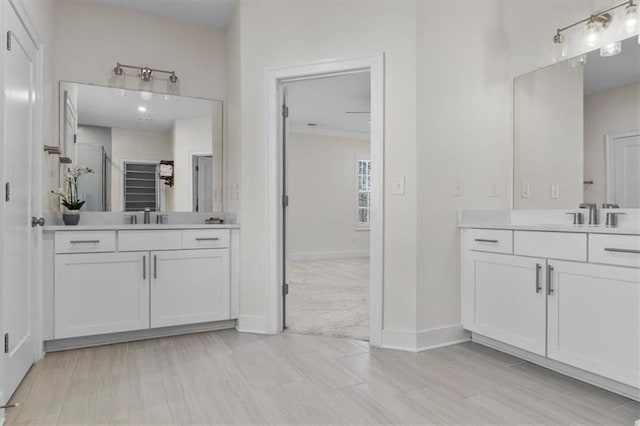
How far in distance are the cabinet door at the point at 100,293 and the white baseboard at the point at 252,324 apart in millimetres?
683

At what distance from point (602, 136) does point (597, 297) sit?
1.10 meters

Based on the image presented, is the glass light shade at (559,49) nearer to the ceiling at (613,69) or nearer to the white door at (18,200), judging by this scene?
the ceiling at (613,69)

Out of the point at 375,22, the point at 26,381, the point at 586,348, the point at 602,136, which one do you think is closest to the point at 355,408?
the point at 586,348

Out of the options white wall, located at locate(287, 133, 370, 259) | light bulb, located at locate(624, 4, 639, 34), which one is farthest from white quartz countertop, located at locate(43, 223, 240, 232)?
white wall, located at locate(287, 133, 370, 259)

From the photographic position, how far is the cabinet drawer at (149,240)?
9.23ft

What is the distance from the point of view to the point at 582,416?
1780mm

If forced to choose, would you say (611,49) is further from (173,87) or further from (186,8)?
(173,87)

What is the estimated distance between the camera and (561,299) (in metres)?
2.15

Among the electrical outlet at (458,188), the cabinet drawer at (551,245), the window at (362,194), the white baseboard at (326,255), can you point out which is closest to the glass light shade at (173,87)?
the electrical outlet at (458,188)

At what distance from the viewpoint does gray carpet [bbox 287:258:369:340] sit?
10.3ft

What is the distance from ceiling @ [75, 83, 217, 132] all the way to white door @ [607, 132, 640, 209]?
3.09 meters

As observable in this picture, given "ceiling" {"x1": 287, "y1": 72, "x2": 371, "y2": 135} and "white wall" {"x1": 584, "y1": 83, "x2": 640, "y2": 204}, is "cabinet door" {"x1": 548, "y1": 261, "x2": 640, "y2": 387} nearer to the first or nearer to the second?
"white wall" {"x1": 584, "y1": 83, "x2": 640, "y2": 204}

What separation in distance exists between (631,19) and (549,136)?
78 centimetres

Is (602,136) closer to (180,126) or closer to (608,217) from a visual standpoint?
(608,217)
